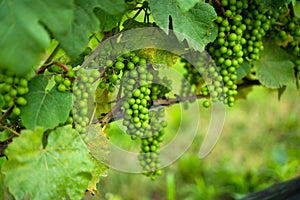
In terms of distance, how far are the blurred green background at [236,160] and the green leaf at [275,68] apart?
1188 mm

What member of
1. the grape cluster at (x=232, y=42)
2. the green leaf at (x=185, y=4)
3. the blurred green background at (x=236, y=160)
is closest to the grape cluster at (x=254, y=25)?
the grape cluster at (x=232, y=42)

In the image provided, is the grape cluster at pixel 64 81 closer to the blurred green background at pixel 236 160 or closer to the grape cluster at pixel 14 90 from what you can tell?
the grape cluster at pixel 14 90

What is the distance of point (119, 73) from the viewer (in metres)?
1.30

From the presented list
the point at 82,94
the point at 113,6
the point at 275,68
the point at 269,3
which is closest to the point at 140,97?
the point at 82,94

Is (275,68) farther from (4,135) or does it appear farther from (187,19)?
(4,135)

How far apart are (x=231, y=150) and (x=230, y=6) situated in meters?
2.45

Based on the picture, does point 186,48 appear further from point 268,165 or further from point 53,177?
point 268,165

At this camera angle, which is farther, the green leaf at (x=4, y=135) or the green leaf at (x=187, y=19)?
the green leaf at (x=4, y=135)

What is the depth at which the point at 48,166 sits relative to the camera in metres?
1.09

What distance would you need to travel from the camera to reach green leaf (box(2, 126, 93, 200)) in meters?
1.05

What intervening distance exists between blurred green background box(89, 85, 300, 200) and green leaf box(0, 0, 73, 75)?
75.1 inches

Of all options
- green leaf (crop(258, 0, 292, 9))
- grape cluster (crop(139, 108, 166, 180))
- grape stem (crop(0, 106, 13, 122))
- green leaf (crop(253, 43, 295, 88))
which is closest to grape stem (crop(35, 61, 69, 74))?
grape stem (crop(0, 106, 13, 122))

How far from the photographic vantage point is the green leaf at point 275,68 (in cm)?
174

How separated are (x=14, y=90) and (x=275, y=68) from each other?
93 cm
